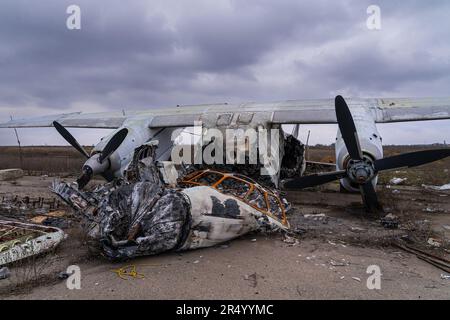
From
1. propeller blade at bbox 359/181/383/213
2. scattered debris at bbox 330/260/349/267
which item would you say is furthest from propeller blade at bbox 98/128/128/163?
scattered debris at bbox 330/260/349/267

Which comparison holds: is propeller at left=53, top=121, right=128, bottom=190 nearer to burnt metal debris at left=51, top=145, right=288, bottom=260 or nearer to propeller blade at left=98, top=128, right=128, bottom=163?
propeller blade at left=98, top=128, right=128, bottom=163

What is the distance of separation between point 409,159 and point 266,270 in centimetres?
565

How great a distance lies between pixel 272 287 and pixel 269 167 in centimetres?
627

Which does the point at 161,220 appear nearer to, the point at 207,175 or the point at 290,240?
the point at 290,240

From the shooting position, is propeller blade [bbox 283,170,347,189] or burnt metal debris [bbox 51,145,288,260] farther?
propeller blade [bbox 283,170,347,189]

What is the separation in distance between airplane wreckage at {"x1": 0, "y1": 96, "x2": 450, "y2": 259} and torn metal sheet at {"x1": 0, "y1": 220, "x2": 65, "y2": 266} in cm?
69

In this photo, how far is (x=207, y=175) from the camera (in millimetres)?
9648

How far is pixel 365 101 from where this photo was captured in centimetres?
1238

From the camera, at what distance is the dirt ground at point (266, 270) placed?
4.79 metres

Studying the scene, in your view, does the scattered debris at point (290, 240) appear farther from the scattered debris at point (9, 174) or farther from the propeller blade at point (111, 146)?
the scattered debris at point (9, 174)

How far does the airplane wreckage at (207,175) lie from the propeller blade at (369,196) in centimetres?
3

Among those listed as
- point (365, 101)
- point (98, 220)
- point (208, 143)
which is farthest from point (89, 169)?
point (365, 101)

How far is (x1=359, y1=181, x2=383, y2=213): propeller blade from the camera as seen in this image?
29.6ft

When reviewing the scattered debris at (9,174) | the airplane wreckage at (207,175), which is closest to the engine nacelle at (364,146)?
the airplane wreckage at (207,175)
